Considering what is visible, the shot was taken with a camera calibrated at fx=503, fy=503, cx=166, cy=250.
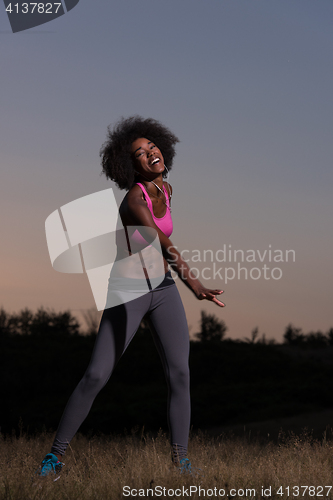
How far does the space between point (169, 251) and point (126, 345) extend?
0.80 meters

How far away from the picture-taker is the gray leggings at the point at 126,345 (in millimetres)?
3639

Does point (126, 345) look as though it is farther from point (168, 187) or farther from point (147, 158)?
point (147, 158)

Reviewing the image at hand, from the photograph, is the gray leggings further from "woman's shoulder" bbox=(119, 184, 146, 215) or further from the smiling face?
the smiling face

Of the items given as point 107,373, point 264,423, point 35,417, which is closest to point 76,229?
point 107,373

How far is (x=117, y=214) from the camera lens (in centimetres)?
398

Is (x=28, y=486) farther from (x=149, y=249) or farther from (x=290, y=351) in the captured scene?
(x=290, y=351)

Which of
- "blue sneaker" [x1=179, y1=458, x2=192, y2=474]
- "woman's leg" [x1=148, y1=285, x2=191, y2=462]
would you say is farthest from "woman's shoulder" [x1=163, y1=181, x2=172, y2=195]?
"blue sneaker" [x1=179, y1=458, x2=192, y2=474]

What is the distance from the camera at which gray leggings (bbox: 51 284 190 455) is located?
3.64 metres

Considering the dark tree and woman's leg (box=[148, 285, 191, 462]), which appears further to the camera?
the dark tree

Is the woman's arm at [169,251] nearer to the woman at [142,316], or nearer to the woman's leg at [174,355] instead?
the woman at [142,316]

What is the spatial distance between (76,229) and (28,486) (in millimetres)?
1886

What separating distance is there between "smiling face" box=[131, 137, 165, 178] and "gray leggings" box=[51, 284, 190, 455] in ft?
3.14

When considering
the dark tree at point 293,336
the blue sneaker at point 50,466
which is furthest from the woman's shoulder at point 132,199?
the dark tree at point 293,336

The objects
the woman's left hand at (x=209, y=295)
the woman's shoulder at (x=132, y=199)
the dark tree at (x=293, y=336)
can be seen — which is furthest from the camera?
the dark tree at (x=293, y=336)
